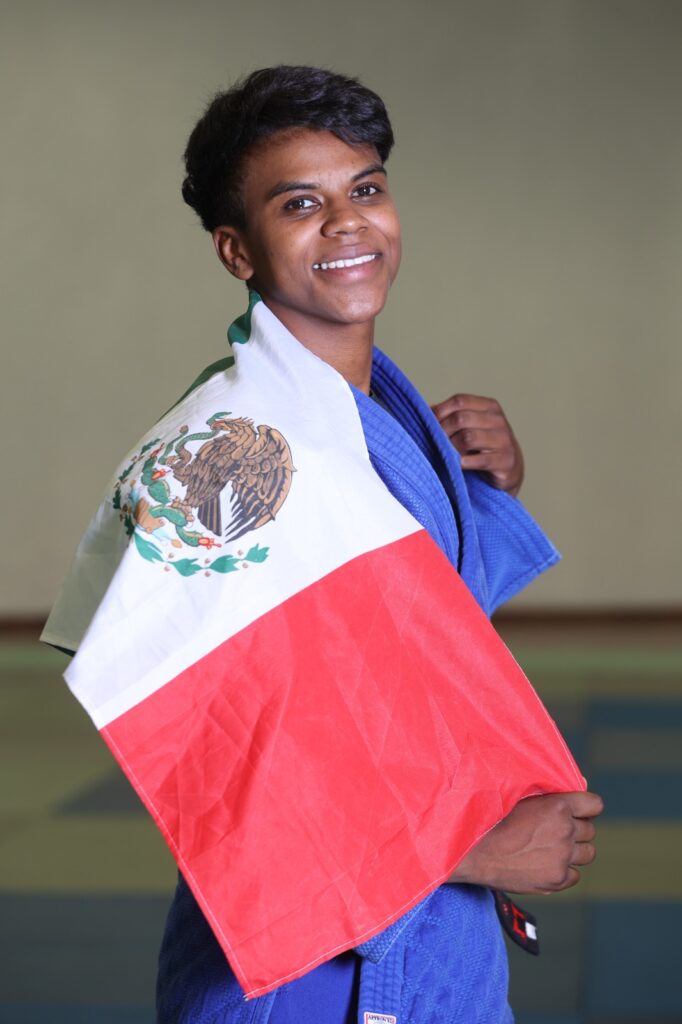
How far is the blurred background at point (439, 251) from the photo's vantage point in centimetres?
750

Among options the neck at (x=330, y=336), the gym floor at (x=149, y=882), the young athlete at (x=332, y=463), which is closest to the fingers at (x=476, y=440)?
the young athlete at (x=332, y=463)

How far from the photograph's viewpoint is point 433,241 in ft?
25.4

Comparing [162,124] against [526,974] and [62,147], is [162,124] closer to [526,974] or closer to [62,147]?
[62,147]

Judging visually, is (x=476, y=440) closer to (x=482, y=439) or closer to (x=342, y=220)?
(x=482, y=439)

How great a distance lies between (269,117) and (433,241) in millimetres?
6718

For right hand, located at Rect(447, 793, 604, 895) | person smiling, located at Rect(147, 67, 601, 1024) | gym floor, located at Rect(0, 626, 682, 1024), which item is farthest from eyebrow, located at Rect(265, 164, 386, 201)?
gym floor, located at Rect(0, 626, 682, 1024)

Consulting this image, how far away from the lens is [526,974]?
282cm

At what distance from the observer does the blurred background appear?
7.50m

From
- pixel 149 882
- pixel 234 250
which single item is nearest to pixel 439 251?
pixel 149 882

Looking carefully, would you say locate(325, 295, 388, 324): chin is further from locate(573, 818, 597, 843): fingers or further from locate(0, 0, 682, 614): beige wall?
locate(0, 0, 682, 614): beige wall

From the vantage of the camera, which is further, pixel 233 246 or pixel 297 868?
pixel 233 246

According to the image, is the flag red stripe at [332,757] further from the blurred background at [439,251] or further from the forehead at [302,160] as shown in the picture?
the blurred background at [439,251]

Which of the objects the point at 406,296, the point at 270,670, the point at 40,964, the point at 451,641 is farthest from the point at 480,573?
the point at 406,296

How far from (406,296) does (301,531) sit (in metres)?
6.87
